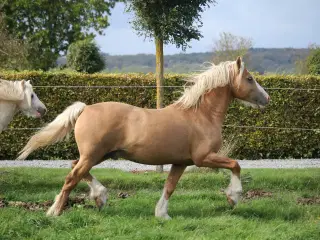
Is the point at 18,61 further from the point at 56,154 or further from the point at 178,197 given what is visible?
the point at 178,197

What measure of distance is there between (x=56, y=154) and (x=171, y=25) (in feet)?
20.4

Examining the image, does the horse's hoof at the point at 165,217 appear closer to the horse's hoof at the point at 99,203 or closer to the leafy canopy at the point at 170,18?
the horse's hoof at the point at 99,203

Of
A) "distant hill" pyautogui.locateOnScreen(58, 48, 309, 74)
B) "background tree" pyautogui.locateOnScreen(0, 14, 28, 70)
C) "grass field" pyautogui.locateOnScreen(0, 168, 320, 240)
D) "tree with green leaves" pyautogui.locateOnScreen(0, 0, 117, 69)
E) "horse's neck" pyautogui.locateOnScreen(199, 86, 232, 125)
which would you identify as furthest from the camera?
"distant hill" pyautogui.locateOnScreen(58, 48, 309, 74)

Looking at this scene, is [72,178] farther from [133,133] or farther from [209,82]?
[209,82]

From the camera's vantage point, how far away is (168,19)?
497 inches

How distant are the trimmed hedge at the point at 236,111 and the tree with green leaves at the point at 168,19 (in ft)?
11.6

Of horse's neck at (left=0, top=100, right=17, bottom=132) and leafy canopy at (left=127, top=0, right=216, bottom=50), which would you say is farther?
leafy canopy at (left=127, top=0, right=216, bottom=50)

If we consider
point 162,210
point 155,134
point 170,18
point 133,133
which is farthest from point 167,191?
point 170,18

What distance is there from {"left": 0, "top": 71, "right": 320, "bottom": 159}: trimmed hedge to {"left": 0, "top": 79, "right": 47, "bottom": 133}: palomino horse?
6.86 m

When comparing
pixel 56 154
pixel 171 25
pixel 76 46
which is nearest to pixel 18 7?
pixel 76 46

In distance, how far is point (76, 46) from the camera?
24547mm

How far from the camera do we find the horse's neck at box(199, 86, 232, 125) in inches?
311

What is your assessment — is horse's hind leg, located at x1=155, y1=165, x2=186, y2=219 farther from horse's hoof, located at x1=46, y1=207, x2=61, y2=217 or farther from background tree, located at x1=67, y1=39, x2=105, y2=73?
background tree, located at x1=67, y1=39, x2=105, y2=73

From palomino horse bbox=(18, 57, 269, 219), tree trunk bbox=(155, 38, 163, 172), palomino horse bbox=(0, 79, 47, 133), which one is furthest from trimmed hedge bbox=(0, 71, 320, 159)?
palomino horse bbox=(18, 57, 269, 219)
